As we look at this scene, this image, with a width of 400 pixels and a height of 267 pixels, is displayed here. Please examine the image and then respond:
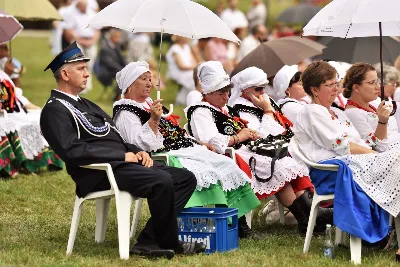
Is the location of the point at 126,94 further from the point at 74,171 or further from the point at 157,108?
the point at 74,171

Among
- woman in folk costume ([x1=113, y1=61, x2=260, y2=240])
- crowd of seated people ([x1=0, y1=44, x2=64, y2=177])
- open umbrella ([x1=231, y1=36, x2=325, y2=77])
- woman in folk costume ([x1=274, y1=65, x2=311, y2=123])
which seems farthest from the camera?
crowd of seated people ([x1=0, y1=44, x2=64, y2=177])

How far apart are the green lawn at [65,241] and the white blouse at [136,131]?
0.76 meters

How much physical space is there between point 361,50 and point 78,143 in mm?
5184

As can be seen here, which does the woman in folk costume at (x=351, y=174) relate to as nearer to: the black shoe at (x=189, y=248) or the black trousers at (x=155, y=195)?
the black shoe at (x=189, y=248)

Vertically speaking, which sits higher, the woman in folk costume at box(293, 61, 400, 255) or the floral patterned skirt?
the woman in folk costume at box(293, 61, 400, 255)

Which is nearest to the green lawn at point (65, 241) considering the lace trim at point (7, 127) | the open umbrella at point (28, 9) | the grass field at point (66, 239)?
the grass field at point (66, 239)

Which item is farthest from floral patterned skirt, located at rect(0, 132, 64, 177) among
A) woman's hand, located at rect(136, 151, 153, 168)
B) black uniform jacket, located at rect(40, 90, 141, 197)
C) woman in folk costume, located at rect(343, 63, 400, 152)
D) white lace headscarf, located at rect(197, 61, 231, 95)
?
woman in folk costume, located at rect(343, 63, 400, 152)

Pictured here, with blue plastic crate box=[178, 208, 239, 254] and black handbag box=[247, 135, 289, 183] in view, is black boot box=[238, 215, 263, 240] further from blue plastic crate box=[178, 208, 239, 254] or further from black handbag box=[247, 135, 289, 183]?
blue plastic crate box=[178, 208, 239, 254]

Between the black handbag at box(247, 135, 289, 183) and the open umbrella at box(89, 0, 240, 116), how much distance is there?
3.05ft

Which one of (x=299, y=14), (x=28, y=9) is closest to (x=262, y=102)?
(x=28, y=9)

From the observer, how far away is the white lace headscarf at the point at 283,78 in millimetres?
8609

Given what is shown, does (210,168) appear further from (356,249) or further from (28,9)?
(28,9)

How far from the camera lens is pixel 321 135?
679 centimetres

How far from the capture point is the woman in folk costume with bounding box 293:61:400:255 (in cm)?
646
